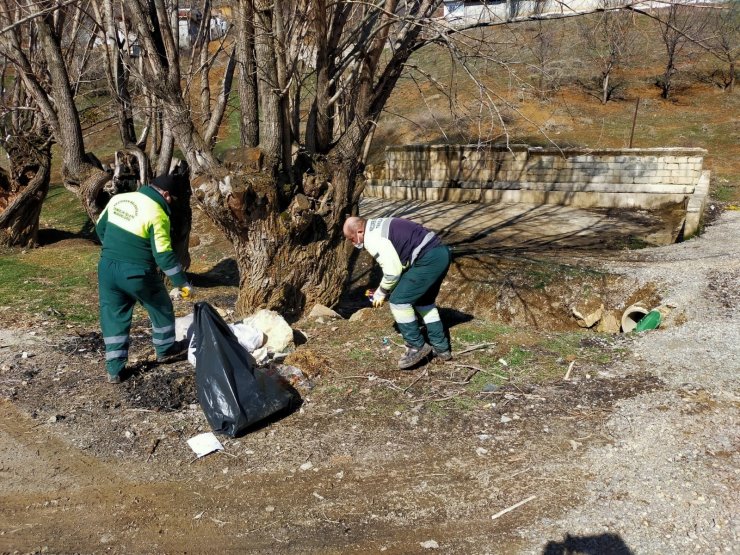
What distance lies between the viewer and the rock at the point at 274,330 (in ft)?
19.1

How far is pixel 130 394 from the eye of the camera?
201 inches

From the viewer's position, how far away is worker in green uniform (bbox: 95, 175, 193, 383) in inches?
203

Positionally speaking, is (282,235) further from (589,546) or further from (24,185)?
(24,185)

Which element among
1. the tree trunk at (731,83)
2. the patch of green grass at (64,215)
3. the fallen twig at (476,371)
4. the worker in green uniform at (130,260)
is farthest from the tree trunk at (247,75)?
the tree trunk at (731,83)

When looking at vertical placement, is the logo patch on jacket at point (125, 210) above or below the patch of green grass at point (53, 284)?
above

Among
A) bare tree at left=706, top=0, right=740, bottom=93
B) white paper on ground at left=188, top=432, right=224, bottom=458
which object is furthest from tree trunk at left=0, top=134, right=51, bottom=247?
bare tree at left=706, top=0, right=740, bottom=93

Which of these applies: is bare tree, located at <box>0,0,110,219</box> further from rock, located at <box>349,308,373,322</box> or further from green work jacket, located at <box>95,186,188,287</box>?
rock, located at <box>349,308,373,322</box>

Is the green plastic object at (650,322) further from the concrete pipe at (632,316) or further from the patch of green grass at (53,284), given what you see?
the patch of green grass at (53,284)

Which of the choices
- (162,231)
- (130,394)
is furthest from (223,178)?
(130,394)

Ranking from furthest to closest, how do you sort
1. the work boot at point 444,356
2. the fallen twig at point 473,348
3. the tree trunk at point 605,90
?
the tree trunk at point 605,90 → the fallen twig at point 473,348 → the work boot at point 444,356

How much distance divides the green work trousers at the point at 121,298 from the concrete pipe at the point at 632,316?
17.0ft

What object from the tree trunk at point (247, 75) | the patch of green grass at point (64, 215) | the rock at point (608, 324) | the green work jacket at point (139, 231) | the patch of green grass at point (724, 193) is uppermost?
the tree trunk at point (247, 75)

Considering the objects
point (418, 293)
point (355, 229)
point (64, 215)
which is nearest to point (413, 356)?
point (418, 293)

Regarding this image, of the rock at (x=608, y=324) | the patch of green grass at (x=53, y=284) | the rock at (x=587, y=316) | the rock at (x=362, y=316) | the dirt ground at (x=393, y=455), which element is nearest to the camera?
the dirt ground at (x=393, y=455)
